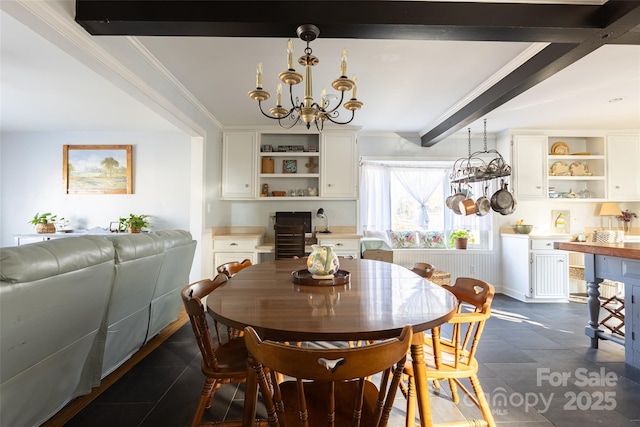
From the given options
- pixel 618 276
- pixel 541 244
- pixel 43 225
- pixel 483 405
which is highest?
pixel 43 225

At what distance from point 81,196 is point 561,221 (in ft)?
24.8

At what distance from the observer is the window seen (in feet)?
17.3

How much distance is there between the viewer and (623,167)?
4.38 metres

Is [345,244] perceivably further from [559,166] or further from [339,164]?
[559,166]

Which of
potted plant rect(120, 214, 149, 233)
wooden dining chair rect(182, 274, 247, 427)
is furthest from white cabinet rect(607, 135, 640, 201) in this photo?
potted plant rect(120, 214, 149, 233)

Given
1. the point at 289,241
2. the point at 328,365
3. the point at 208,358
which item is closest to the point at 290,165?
the point at 289,241

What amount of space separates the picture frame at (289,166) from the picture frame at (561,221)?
158 inches

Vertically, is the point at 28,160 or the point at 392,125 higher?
the point at 392,125

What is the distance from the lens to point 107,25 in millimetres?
1757

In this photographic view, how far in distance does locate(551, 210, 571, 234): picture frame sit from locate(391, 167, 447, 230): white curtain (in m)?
1.75

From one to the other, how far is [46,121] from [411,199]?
5.89 metres

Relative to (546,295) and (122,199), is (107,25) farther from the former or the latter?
(546,295)

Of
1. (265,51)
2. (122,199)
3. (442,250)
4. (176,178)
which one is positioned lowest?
(442,250)

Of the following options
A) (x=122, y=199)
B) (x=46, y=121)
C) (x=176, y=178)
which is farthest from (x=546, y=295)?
(x=46, y=121)
